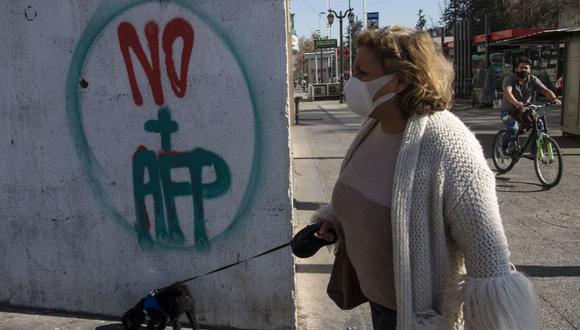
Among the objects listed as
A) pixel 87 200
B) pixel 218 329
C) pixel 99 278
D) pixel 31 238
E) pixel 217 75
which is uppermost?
pixel 217 75

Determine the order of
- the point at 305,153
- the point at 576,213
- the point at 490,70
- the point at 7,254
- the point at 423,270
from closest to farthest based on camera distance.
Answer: the point at 423,270
the point at 7,254
the point at 576,213
the point at 305,153
the point at 490,70

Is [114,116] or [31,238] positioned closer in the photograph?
[114,116]

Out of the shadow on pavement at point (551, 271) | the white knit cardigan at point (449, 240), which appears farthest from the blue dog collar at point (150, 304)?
the shadow on pavement at point (551, 271)

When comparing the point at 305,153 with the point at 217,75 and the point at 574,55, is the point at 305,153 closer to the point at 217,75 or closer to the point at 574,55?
the point at 574,55

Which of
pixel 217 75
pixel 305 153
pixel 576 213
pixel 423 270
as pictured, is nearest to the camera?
pixel 423 270

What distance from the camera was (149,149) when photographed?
3.47 metres

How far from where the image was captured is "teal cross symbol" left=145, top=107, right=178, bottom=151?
3426 mm

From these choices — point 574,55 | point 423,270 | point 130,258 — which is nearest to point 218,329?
point 130,258

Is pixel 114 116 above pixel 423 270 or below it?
above

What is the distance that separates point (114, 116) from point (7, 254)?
4.25ft

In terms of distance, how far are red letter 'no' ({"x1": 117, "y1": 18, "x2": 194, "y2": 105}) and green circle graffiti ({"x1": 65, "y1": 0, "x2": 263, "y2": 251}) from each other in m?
0.11

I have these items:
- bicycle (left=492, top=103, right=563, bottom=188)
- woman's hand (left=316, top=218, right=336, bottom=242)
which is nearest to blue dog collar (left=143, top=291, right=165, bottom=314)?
woman's hand (left=316, top=218, right=336, bottom=242)

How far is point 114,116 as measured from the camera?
3.49 metres

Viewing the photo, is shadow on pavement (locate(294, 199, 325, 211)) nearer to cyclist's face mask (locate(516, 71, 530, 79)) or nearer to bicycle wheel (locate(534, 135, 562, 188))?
bicycle wheel (locate(534, 135, 562, 188))
